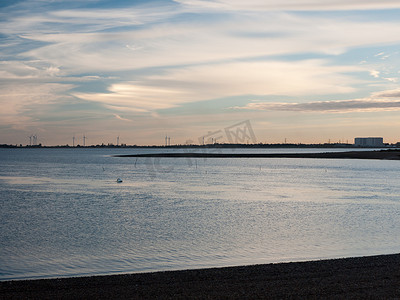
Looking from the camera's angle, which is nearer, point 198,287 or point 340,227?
point 198,287

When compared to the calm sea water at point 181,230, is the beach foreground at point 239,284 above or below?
above

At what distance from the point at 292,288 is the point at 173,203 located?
22.0m

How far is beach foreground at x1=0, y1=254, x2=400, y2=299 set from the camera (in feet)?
31.6

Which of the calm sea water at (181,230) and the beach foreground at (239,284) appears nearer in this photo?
the beach foreground at (239,284)

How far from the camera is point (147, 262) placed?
14344mm

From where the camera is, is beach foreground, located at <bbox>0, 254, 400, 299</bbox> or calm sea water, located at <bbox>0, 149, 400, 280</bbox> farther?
calm sea water, located at <bbox>0, 149, 400, 280</bbox>

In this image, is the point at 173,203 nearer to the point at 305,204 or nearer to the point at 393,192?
the point at 305,204

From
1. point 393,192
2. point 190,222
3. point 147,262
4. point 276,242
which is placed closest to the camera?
point 147,262

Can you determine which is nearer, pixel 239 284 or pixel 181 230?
pixel 239 284

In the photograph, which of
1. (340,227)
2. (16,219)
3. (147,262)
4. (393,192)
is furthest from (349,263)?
(393,192)

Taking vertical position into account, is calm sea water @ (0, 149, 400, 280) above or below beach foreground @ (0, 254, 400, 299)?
below

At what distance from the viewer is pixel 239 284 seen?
10555 mm

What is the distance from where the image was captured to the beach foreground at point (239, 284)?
379 inches

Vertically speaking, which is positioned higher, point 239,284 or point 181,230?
point 239,284
